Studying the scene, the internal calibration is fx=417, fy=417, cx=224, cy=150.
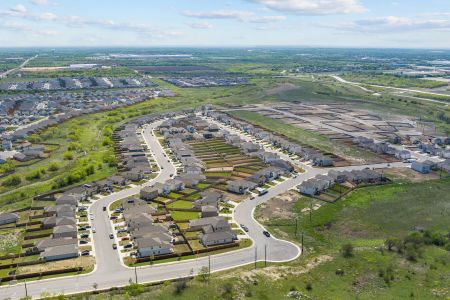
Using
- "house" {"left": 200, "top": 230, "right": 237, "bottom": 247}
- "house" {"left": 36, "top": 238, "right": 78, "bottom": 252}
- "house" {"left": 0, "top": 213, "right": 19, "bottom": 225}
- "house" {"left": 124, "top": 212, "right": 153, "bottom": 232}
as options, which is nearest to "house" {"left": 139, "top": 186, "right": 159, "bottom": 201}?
"house" {"left": 124, "top": 212, "right": 153, "bottom": 232}

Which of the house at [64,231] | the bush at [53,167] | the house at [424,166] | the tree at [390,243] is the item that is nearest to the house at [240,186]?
the tree at [390,243]

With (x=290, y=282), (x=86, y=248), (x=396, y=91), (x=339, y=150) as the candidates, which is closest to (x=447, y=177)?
(x=339, y=150)

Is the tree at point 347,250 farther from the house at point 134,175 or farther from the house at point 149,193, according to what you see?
the house at point 134,175

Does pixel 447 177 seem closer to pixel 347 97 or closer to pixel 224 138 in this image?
pixel 224 138

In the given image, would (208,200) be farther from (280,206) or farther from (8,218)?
(8,218)

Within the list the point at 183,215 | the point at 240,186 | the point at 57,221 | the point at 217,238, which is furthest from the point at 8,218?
the point at 240,186
